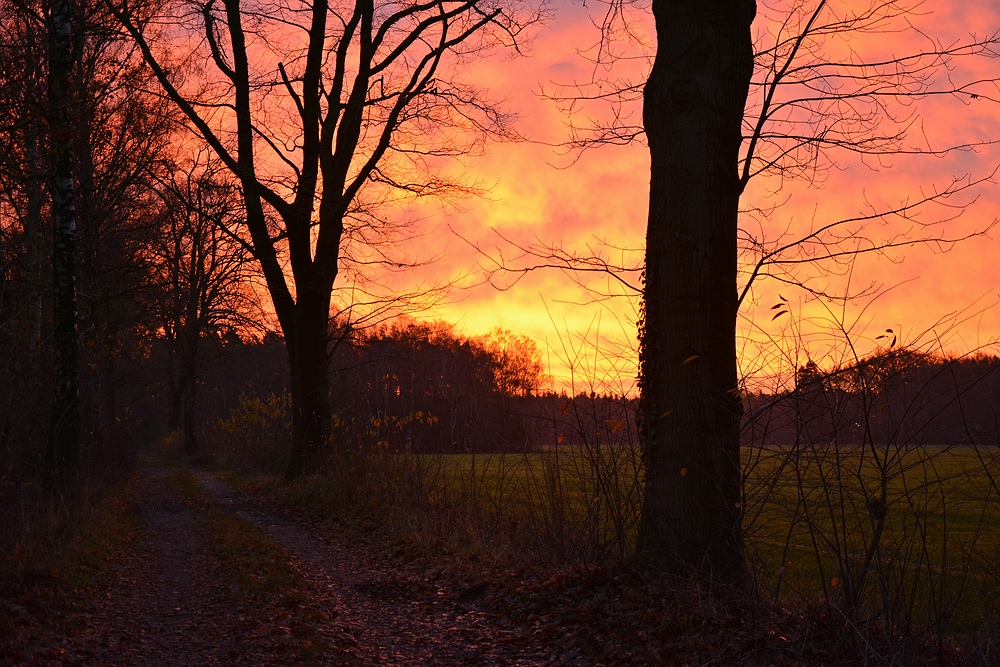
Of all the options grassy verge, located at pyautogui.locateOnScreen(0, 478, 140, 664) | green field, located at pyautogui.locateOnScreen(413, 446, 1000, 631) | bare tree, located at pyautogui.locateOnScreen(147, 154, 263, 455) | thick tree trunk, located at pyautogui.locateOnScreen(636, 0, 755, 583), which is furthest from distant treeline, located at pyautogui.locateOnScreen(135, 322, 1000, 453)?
bare tree, located at pyautogui.locateOnScreen(147, 154, 263, 455)

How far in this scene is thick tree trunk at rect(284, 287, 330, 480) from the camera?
673 inches

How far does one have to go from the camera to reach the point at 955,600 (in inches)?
184

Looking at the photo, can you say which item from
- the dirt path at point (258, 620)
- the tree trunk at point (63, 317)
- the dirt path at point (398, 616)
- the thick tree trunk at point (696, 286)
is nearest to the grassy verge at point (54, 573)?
the dirt path at point (258, 620)

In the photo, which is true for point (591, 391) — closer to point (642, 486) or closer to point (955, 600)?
point (642, 486)

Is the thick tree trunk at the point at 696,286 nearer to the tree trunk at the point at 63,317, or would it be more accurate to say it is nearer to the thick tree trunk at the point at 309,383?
the tree trunk at the point at 63,317

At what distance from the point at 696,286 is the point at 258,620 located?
464 cm

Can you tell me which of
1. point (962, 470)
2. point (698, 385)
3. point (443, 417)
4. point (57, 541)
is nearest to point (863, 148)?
point (698, 385)

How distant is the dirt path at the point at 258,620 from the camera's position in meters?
6.04

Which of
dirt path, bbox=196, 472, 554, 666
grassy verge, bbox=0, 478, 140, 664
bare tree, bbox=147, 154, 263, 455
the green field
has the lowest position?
dirt path, bbox=196, 472, 554, 666

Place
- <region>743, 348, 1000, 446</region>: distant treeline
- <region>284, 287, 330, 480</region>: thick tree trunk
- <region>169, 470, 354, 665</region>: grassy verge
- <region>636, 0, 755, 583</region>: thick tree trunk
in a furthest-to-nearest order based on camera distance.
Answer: <region>284, 287, 330, 480</region>: thick tree trunk, <region>636, 0, 755, 583</region>: thick tree trunk, <region>169, 470, 354, 665</region>: grassy verge, <region>743, 348, 1000, 446</region>: distant treeline

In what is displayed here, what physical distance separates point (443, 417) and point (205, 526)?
4067mm

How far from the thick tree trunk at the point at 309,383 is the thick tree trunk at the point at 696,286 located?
11494 mm

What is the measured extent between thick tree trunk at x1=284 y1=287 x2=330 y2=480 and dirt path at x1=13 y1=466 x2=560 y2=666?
6261mm

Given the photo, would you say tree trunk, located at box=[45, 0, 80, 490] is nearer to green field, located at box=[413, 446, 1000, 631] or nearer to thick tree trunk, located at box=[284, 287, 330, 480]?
thick tree trunk, located at box=[284, 287, 330, 480]
